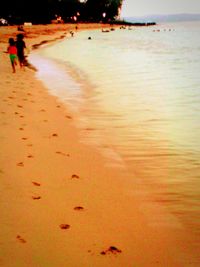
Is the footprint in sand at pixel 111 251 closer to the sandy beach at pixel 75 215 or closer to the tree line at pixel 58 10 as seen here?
the sandy beach at pixel 75 215

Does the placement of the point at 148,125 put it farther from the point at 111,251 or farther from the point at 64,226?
the point at 111,251

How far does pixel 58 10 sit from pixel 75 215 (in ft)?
427

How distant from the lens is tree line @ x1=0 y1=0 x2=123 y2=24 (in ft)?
279

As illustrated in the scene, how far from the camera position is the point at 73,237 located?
384 cm

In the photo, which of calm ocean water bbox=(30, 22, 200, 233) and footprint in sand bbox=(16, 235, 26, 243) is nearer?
footprint in sand bbox=(16, 235, 26, 243)

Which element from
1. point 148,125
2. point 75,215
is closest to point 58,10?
point 148,125

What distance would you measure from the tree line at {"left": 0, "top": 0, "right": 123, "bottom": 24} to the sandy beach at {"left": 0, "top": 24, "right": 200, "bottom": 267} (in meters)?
84.1

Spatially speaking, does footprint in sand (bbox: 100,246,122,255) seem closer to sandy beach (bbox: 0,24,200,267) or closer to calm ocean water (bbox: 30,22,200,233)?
sandy beach (bbox: 0,24,200,267)

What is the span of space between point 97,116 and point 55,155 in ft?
12.0

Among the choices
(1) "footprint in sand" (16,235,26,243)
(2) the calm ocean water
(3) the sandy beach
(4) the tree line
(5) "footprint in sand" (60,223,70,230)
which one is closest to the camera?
(3) the sandy beach

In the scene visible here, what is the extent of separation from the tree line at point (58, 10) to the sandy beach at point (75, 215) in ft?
276

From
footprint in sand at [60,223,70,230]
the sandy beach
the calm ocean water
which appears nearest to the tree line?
the calm ocean water

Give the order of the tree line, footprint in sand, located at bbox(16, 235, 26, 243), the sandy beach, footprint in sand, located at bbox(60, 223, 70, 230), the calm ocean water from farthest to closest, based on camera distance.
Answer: the tree line
the calm ocean water
footprint in sand, located at bbox(60, 223, 70, 230)
footprint in sand, located at bbox(16, 235, 26, 243)
the sandy beach

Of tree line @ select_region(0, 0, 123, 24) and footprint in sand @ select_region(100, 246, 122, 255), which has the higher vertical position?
tree line @ select_region(0, 0, 123, 24)
